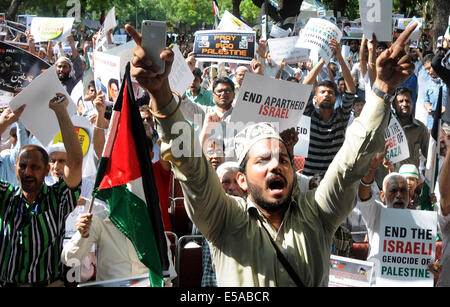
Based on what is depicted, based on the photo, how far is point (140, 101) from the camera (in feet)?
27.9

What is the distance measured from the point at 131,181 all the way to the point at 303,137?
2.94 m

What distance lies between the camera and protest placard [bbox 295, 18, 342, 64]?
7.91 meters

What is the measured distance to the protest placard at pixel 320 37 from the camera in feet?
26.0

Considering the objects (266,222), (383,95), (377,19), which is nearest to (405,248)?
(377,19)

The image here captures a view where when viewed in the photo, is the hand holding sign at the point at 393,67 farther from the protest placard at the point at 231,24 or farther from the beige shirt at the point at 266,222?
the protest placard at the point at 231,24

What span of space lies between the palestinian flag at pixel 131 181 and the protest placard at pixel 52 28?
7.81 meters

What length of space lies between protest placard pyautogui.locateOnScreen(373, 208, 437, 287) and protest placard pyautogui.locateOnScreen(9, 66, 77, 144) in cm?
265

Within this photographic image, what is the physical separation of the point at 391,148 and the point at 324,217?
385 centimetres

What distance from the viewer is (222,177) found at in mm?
5078

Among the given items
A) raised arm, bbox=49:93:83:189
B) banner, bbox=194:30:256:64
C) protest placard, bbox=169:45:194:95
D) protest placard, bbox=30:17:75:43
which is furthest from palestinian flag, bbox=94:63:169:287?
protest placard, bbox=30:17:75:43

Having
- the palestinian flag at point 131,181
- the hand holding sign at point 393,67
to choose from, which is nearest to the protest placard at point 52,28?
the palestinian flag at point 131,181

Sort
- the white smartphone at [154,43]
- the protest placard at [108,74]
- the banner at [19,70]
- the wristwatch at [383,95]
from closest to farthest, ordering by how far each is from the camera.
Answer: the white smartphone at [154,43], the wristwatch at [383,95], the banner at [19,70], the protest placard at [108,74]

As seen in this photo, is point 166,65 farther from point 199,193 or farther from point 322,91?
point 322,91

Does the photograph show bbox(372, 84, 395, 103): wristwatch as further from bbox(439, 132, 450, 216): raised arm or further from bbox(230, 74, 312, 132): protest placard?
bbox(230, 74, 312, 132): protest placard
